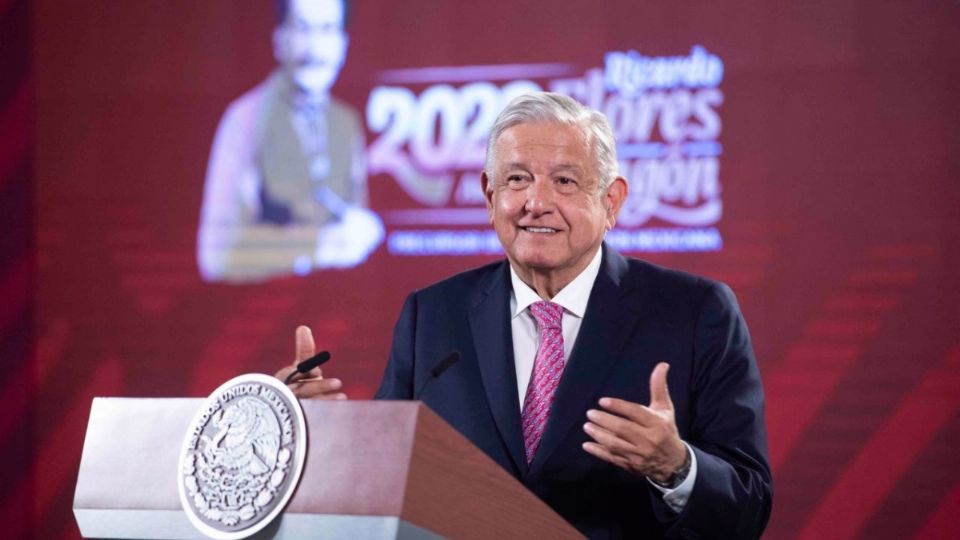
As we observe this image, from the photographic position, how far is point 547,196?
7.00 feet

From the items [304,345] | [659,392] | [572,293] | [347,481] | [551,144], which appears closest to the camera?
[347,481]

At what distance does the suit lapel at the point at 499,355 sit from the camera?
206cm

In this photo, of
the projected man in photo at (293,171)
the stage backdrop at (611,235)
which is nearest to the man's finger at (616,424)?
the stage backdrop at (611,235)

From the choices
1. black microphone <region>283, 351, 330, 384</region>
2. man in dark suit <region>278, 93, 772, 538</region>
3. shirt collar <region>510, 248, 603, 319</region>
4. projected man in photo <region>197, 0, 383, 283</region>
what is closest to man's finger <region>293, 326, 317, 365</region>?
man in dark suit <region>278, 93, 772, 538</region>

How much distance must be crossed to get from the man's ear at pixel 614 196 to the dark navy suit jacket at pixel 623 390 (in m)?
0.07

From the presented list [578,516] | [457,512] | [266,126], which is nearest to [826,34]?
[266,126]

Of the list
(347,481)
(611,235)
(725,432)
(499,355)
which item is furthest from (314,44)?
(347,481)

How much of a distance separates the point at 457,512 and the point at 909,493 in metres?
2.69

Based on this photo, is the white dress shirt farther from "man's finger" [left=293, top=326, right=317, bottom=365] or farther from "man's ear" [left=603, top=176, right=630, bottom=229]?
"man's finger" [left=293, top=326, right=317, bottom=365]

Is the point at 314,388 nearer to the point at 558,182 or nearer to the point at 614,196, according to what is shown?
the point at 558,182

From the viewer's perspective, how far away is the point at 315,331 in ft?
14.1

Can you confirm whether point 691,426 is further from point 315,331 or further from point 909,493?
point 315,331

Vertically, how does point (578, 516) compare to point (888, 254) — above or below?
below

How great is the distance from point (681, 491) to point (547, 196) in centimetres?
60
